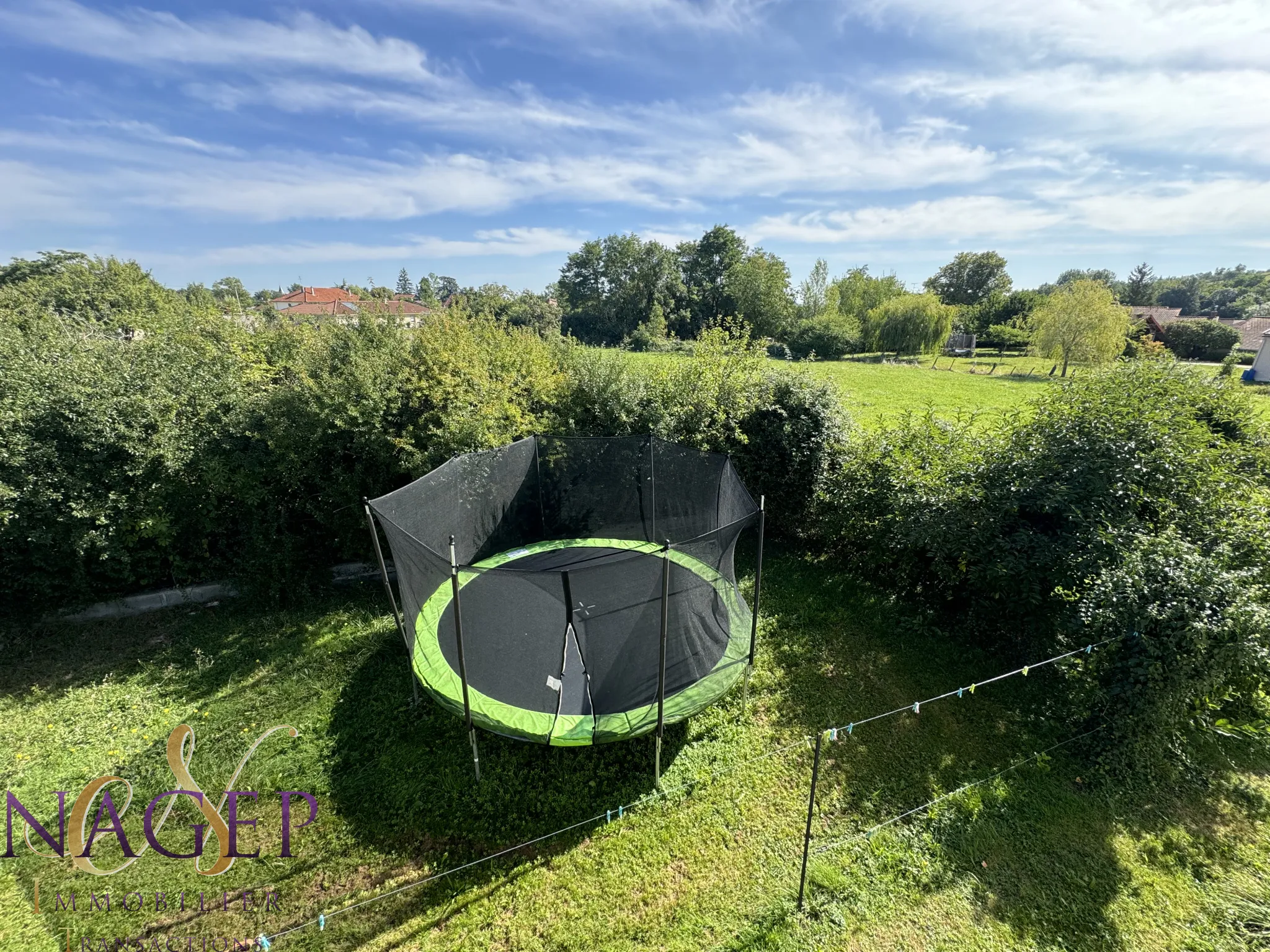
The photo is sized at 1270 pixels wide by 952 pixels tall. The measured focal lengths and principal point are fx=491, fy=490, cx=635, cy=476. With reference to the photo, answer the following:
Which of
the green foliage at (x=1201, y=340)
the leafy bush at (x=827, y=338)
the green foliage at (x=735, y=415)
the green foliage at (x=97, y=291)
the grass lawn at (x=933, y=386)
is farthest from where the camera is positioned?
the leafy bush at (x=827, y=338)

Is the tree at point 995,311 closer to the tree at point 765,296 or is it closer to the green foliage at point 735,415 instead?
the tree at point 765,296

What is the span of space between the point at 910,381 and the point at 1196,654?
17408 millimetres

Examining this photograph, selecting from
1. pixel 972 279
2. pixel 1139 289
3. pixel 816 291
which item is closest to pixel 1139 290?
pixel 1139 289

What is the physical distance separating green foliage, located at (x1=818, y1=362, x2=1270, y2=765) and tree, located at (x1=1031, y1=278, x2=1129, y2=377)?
18.0 meters

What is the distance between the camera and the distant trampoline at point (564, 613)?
3566 mm

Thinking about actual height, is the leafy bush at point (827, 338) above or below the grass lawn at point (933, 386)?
above

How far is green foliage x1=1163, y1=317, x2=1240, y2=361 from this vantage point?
2650 centimetres

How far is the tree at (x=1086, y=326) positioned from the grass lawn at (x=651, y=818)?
70.9 ft

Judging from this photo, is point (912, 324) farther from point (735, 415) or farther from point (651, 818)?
point (651, 818)

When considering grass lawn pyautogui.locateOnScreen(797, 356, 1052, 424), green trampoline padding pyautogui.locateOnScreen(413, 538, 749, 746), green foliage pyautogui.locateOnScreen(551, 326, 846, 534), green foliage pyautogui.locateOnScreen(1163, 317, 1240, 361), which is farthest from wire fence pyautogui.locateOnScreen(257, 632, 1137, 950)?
green foliage pyautogui.locateOnScreen(1163, 317, 1240, 361)

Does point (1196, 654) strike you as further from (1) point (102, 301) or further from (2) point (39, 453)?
(1) point (102, 301)

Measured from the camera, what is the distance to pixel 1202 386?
5.18 metres

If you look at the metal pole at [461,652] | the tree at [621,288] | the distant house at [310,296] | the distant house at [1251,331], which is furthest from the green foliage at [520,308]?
the distant house at [1251,331]

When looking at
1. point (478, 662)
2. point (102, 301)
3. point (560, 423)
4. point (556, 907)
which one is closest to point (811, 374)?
point (560, 423)
